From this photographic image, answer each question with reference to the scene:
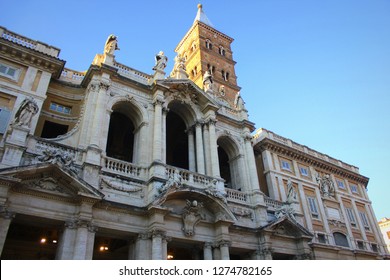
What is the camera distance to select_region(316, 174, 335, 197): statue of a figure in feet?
101

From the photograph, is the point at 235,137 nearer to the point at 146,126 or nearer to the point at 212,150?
the point at 212,150

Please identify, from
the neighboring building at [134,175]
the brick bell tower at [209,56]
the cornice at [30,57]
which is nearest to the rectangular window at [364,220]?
the neighboring building at [134,175]

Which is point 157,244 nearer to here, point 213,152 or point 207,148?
point 213,152

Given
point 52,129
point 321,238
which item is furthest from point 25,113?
point 321,238

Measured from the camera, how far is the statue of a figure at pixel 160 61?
23.0m

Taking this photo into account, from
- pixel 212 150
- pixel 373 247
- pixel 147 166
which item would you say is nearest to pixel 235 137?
pixel 212 150

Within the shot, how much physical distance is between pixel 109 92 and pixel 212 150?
767 cm

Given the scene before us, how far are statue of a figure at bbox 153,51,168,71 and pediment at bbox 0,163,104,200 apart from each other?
10.8 m

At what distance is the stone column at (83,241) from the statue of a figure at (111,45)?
1142 cm

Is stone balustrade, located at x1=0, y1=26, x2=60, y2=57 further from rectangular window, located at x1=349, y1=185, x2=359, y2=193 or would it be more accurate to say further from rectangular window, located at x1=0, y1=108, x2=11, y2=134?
rectangular window, located at x1=349, y1=185, x2=359, y2=193

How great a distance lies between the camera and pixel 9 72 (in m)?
17.6

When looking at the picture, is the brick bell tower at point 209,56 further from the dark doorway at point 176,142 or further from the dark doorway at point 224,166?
the dark doorway at point 176,142

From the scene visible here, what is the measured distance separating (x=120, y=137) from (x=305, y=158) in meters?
17.7

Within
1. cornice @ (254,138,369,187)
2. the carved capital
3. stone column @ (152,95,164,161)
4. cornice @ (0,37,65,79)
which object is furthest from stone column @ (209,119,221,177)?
the carved capital
